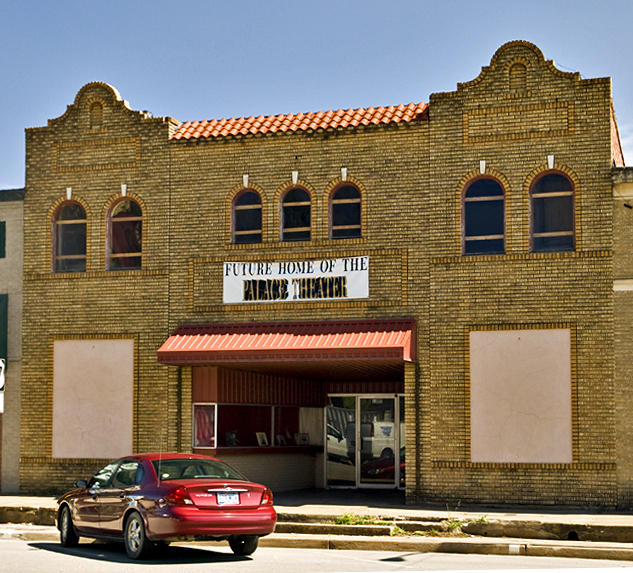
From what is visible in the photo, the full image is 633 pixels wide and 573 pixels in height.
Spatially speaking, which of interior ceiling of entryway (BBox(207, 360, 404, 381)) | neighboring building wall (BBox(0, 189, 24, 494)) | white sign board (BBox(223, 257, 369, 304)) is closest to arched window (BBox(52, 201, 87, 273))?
neighboring building wall (BBox(0, 189, 24, 494))

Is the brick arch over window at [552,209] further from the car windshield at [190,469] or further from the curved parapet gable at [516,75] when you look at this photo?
the car windshield at [190,469]

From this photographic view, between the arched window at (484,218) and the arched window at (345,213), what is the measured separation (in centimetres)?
218

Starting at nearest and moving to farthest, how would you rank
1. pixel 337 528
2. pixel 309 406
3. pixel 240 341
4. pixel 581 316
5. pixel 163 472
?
1. pixel 163 472
2. pixel 337 528
3. pixel 581 316
4. pixel 240 341
5. pixel 309 406

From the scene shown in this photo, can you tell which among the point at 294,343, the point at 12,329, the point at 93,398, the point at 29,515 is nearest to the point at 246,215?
the point at 294,343

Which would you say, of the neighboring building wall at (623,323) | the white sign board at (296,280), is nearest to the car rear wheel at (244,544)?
the white sign board at (296,280)

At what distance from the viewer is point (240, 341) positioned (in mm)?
21266

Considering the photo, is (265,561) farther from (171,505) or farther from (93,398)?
(93,398)

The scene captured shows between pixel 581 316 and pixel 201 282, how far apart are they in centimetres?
759

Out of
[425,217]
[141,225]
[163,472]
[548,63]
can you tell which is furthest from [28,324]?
[548,63]

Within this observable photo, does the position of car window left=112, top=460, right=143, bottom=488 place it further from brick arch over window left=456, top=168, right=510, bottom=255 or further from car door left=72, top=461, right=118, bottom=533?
brick arch over window left=456, top=168, right=510, bottom=255

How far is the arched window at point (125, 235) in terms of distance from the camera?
75.8ft

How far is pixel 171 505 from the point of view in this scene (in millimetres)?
13344

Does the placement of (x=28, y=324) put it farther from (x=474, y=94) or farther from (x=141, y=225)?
(x=474, y=94)

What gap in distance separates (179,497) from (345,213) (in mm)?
9574
